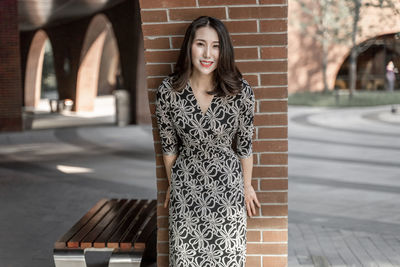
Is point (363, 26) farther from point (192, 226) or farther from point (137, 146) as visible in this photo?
point (192, 226)

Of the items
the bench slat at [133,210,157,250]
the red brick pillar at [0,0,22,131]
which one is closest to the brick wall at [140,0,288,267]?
the bench slat at [133,210,157,250]

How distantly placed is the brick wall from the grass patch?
2127 cm

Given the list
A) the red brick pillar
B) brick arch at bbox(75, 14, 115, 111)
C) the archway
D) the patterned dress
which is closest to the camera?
the patterned dress

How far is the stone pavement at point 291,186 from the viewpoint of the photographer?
5203 millimetres

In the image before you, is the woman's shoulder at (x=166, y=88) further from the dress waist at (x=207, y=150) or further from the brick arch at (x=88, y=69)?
the brick arch at (x=88, y=69)

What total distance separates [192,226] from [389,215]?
3685 mm

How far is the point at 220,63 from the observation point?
3.03 metres

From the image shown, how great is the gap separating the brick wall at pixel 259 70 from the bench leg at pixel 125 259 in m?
0.32

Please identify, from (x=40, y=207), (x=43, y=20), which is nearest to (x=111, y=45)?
(x=43, y=20)

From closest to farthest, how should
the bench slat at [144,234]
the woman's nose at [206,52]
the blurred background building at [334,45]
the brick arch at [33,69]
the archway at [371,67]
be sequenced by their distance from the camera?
the woman's nose at [206,52]
the bench slat at [144,234]
the brick arch at [33,69]
the blurred background building at [334,45]
the archway at [371,67]

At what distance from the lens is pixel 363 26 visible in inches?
1125

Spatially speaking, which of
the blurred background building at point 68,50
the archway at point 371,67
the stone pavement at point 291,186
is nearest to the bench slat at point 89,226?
the stone pavement at point 291,186

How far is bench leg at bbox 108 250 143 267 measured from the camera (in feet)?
12.9

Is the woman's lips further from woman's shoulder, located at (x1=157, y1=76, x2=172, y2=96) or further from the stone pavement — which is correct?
the stone pavement
